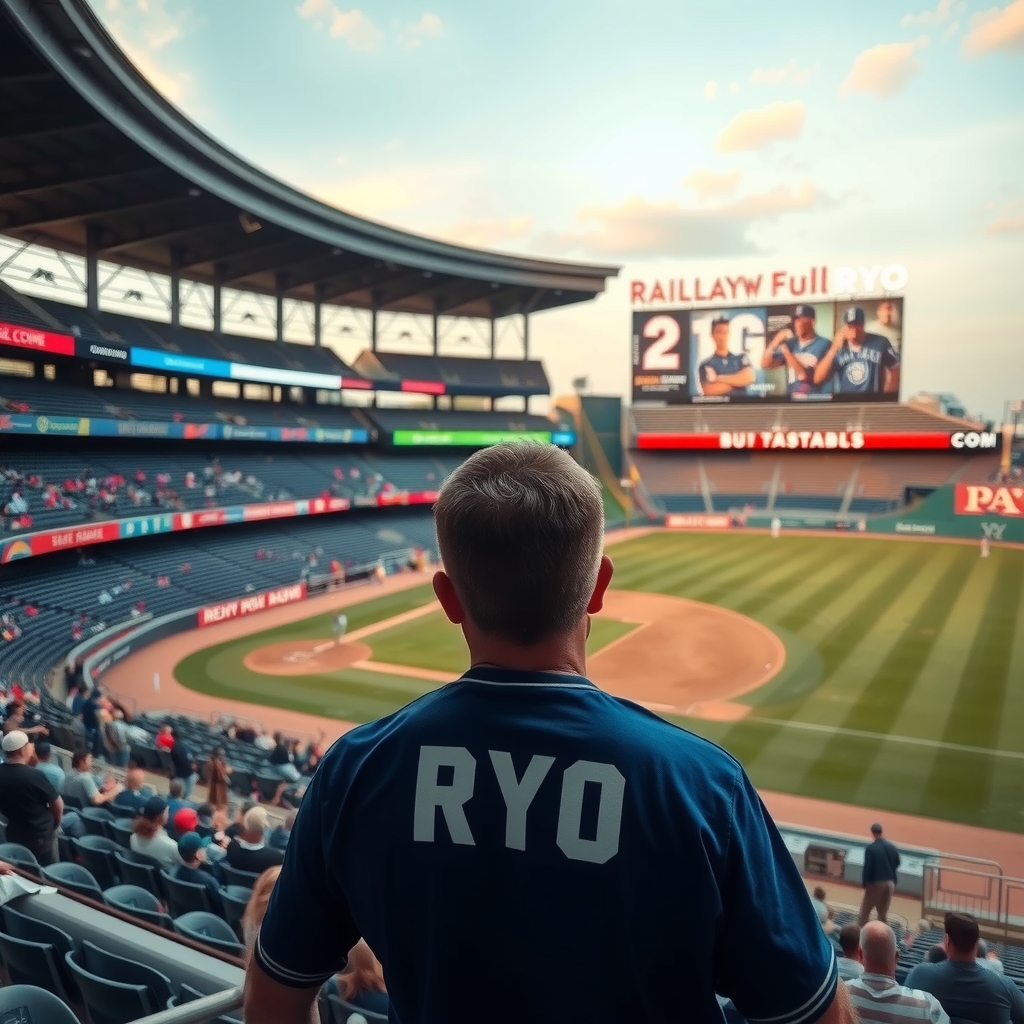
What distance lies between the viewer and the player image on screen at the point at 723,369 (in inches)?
2307

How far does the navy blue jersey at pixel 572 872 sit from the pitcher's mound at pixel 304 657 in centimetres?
2365

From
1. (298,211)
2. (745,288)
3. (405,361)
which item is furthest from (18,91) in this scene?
(745,288)

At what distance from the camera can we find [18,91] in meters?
23.5

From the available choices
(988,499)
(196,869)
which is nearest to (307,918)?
(196,869)

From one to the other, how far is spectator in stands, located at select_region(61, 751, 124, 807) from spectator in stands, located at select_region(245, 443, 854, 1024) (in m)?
10.5

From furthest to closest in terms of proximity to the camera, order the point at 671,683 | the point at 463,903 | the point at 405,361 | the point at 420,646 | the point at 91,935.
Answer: the point at 405,361, the point at 420,646, the point at 671,683, the point at 91,935, the point at 463,903

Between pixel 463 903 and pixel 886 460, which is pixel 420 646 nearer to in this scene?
pixel 463 903

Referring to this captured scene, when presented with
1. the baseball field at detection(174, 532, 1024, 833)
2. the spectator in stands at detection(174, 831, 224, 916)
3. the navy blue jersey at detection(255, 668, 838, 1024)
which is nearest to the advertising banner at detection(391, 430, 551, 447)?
the baseball field at detection(174, 532, 1024, 833)

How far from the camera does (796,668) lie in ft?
78.3

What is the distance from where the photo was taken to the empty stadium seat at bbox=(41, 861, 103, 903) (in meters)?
6.74

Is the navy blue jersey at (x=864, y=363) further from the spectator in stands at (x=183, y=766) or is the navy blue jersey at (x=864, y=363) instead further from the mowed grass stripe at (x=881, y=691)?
the spectator in stands at (x=183, y=766)

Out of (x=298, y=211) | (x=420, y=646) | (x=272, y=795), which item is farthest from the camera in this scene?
(x=298, y=211)

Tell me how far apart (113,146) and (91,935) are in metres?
28.6

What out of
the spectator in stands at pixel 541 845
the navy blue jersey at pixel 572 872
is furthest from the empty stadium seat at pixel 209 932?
the navy blue jersey at pixel 572 872
